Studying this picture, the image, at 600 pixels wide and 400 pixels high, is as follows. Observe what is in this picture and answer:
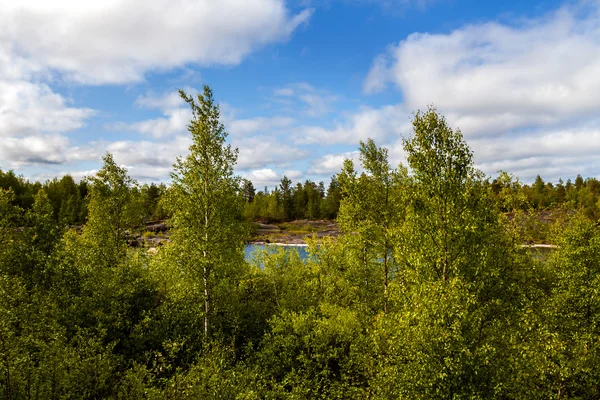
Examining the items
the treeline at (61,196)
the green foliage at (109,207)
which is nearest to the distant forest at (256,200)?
the treeline at (61,196)

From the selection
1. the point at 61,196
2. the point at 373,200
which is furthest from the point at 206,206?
the point at 61,196

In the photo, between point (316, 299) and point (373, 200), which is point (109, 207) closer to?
point (316, 299)

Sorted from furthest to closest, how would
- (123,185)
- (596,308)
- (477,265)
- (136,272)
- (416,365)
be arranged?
(123,185) < (136,272) < (596,308) < (477,265) < (416,365)

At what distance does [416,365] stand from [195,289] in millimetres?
19814

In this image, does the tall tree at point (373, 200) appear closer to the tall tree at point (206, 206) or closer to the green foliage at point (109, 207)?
the tall tree at point (206, 206)

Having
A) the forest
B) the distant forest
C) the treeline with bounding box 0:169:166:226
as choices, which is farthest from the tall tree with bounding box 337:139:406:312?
the treeline with bounding box 0:169:166:226

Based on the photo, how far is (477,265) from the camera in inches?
946

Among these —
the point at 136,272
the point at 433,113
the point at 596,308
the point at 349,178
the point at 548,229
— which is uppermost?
the point at 433,113

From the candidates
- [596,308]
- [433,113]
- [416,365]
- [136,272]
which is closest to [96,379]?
[136,272]

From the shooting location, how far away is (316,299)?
132 ft

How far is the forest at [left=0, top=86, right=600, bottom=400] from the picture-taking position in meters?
20.0

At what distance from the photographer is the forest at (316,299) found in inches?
786

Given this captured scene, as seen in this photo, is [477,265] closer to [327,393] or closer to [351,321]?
[351,321]

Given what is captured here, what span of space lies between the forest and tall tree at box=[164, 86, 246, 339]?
0.46 ft
